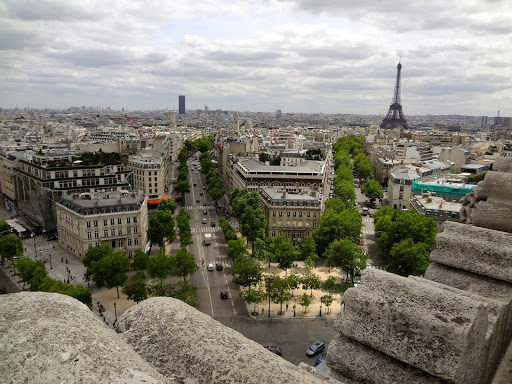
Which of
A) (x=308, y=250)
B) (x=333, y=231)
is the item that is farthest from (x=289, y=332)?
(x=333, y=231)

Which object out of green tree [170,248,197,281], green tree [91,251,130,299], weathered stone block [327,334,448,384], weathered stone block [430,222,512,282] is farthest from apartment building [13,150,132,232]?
weathered stone block [327,334,448,384]

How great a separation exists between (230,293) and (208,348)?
38683 millimetres

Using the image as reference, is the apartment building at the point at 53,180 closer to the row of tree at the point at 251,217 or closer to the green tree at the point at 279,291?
the row of tree at the point at 251,217

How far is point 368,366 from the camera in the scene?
685 cm

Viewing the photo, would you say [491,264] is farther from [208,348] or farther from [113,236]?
[113,236]

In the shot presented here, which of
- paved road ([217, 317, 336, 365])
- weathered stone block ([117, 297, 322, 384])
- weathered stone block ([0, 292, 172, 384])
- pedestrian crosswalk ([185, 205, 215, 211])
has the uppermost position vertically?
weathered stone block ([0, 292, 172, 384])

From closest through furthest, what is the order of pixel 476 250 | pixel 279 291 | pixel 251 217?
pixel 476 250 → pixel 279 291 → pixel 251 217

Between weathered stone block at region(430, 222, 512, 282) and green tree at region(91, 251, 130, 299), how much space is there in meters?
35.5

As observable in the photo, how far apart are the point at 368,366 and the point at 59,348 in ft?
17.3

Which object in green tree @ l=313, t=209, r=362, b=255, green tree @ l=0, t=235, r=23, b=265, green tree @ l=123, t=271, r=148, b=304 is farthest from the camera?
green tree @ l=313, t=209, r=362, b=255

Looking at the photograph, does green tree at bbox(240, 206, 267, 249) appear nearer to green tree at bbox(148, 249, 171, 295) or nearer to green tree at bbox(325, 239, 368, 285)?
green tree at bbox(325, 239, 368, 285)

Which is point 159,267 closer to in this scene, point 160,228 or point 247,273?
point 247,273

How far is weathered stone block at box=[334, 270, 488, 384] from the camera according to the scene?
6.06m

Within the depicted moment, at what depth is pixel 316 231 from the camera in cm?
5309
